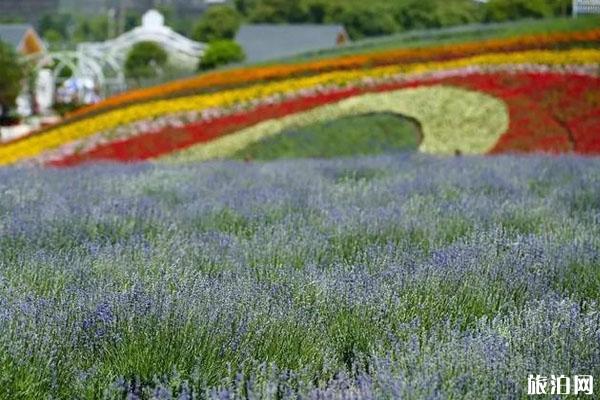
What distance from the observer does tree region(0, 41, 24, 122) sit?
34.3 meters

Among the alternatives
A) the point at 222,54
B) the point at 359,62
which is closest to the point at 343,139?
the point at 359,62

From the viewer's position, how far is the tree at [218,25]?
66.8m

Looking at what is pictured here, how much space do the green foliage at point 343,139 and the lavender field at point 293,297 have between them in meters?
8.66

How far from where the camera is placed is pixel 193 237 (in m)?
4.55

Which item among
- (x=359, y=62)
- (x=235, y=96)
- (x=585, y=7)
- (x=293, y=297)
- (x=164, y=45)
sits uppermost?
(x=293, y=297)

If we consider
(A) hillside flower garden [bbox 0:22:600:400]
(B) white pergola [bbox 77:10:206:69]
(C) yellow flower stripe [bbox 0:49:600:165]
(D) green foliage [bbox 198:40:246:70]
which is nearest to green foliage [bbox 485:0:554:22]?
(D) green foliage [bbox 198:40:246:70]

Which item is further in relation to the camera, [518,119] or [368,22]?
[368,22]

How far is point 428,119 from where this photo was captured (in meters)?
15.6

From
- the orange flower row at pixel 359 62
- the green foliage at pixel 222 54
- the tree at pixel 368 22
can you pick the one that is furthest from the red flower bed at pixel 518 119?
the tree at pixel 368 22

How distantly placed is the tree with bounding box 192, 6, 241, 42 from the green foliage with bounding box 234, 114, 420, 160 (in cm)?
5238

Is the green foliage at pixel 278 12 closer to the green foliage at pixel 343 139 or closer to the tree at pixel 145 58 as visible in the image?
the tree at pixel 145 58

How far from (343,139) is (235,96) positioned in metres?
3.45

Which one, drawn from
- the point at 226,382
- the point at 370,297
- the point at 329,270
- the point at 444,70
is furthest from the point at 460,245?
the point at 444,70

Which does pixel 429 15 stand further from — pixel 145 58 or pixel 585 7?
pixel 585 7
